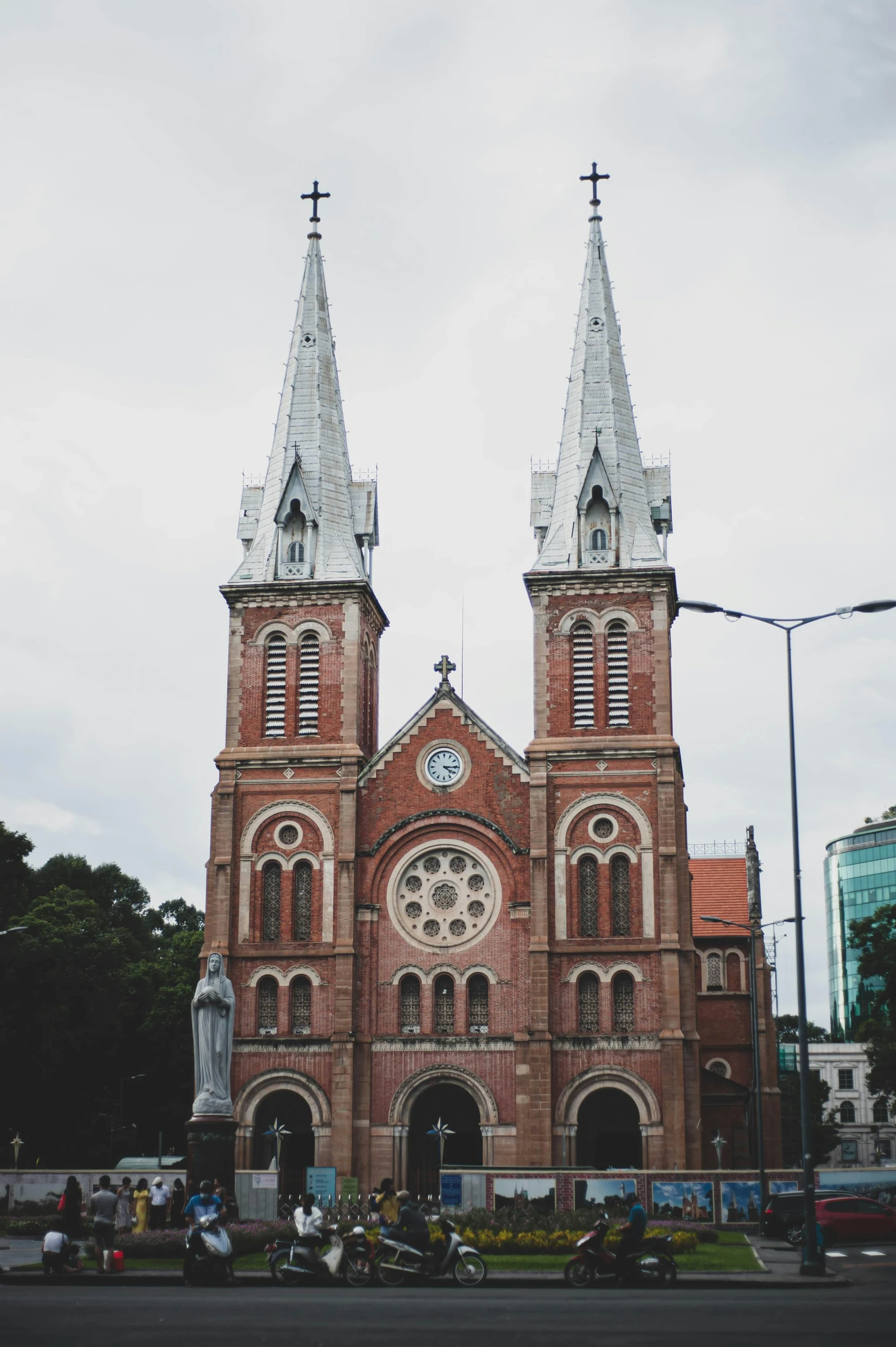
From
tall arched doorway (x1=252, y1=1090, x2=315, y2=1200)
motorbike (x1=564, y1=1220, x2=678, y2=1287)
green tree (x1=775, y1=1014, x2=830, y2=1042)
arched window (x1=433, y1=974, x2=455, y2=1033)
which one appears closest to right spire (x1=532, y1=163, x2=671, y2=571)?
arched window (x1=433, y1=974, x2=455, y2=1033)

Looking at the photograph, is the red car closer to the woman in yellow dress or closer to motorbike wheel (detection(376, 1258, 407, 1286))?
the woman in yellow dress

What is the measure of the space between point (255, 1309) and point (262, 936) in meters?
32.8

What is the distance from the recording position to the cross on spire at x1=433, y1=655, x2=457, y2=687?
57.3 m

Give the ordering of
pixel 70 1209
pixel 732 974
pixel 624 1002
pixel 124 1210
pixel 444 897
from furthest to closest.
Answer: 1. pixel 732 974
2. pixel 444 897
3. pixel 624 1002
4. pixel 124 1210
5. pixel 70 1209

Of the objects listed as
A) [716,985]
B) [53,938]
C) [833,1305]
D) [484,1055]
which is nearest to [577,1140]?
[484,1055]

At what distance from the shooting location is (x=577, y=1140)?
171 ft

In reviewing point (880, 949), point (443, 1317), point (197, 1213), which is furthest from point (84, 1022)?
point (443, 1317)

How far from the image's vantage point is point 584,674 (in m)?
56.3

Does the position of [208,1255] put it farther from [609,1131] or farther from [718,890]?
[718,890]

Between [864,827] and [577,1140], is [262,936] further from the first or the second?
[864,827]

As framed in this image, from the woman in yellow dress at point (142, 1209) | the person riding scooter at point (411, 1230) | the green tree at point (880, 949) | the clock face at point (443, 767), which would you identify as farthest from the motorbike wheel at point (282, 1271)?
the clock face at point (443, 767)

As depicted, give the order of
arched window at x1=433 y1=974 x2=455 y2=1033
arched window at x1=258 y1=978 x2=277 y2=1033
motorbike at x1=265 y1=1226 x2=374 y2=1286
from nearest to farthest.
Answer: motorbike at x1=265 y1=1226 x2=374 y2=1286 → arched window at x1=433 y1=974 x2=455 y2=1033 → arched window at x1=258 y1=978 x2=277 y2=1033

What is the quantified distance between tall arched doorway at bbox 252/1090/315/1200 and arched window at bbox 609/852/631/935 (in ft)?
38.4

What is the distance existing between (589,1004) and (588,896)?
3.47 meters
